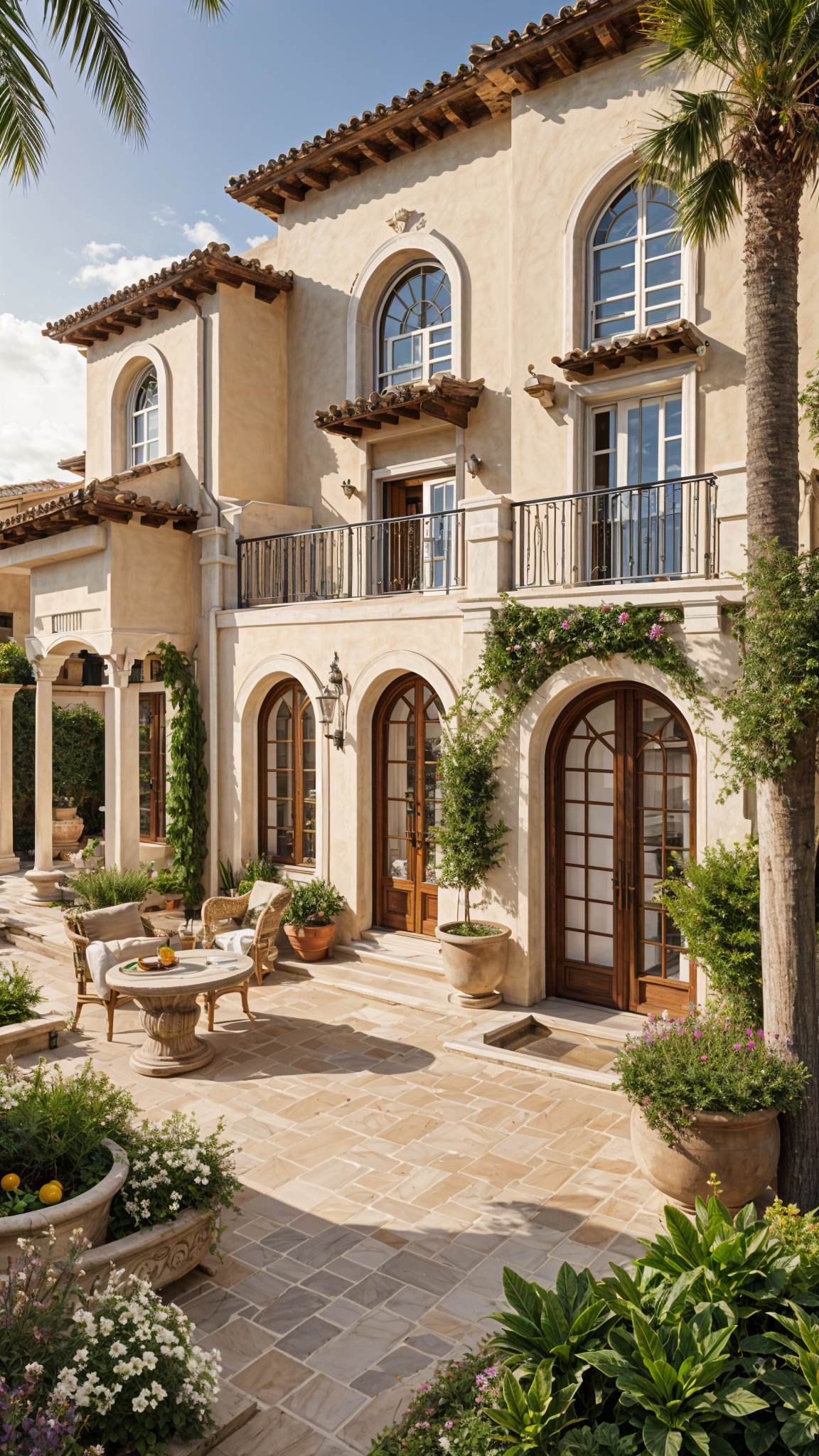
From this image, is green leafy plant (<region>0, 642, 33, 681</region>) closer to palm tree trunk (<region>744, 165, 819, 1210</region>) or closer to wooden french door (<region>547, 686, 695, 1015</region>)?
wooden french door (<region>547, 686, 695, 1015</region>)

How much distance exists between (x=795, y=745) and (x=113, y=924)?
7.76 m

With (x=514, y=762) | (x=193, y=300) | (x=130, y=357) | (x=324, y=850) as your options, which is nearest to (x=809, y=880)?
(x=514, y=762)

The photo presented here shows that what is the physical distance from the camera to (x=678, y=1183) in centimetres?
577

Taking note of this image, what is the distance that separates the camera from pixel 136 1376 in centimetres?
373

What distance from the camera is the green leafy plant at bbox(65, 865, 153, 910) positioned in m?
12.4

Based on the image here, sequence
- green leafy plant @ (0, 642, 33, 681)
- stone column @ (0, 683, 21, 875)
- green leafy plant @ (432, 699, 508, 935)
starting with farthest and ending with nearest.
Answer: green leafy plant @ (0, 642, 33, 681) < stone column @ (0, 683, 21, 875) < green leafy plant @ (432, 699, 508, 935)

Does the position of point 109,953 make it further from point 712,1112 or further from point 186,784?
point 712,1112

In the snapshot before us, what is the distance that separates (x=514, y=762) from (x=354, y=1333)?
6.13 m

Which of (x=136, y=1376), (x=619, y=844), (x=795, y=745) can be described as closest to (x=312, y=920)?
(x=619, y=844)

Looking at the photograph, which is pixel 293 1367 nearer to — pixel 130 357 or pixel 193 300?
pixel 193 300

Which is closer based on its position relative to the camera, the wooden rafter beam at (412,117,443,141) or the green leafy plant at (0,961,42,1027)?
the green leafy plant at (0,961,42,1027)

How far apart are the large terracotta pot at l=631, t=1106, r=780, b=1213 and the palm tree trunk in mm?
274

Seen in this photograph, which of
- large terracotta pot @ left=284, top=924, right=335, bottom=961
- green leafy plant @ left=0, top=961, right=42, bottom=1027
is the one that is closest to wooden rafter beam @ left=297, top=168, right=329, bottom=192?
large terracotta pot @ left=284, top=924, right=335, bottom=961

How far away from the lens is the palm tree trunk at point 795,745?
19.3 ft
